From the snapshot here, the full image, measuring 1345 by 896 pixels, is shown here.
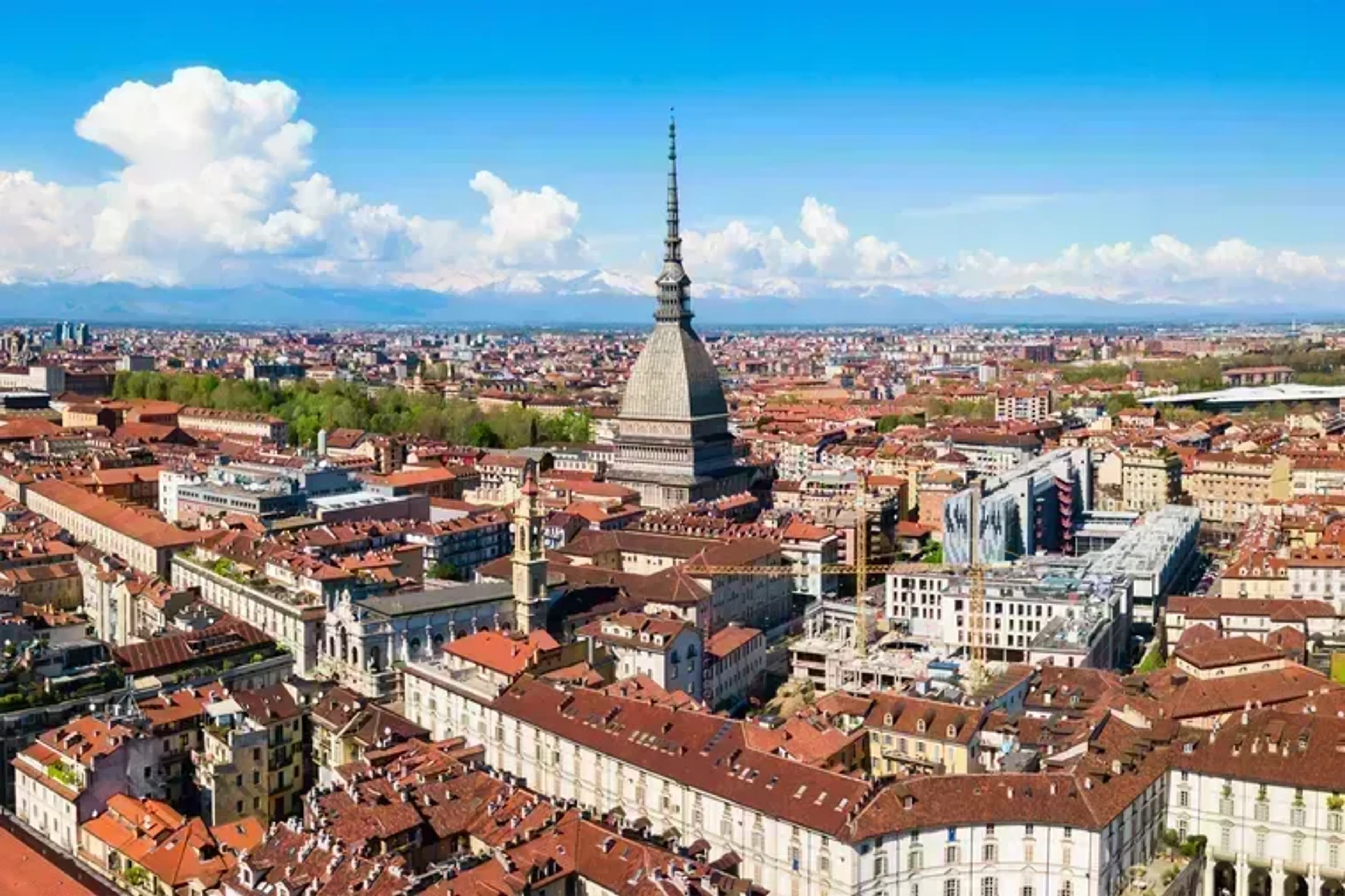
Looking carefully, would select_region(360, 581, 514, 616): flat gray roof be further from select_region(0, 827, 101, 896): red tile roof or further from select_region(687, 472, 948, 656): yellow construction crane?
select_region(0, 827, 101, 896): red tile roof

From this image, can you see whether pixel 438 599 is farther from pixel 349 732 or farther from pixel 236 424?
pixel 236 424

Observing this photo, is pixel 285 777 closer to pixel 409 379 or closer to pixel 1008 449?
pixel 1008 449

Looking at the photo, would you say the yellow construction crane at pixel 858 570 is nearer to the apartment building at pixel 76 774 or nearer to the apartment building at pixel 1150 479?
the apartment building at pixel 76 774

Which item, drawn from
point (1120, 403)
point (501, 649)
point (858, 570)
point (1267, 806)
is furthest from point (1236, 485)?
point (501, 649)

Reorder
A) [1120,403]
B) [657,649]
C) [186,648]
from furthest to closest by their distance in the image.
Result: [1120,403] < [657,649] < [186,648]

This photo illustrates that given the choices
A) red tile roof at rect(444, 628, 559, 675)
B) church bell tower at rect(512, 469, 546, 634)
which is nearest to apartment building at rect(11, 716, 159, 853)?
red tile roof at rect(444, 628, 559, 675)

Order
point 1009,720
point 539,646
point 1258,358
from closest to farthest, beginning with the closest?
point 1009,720 < point 539,646 < point 1258,358

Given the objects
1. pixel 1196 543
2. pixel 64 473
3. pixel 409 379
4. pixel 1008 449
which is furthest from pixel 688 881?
pixel 409 379
